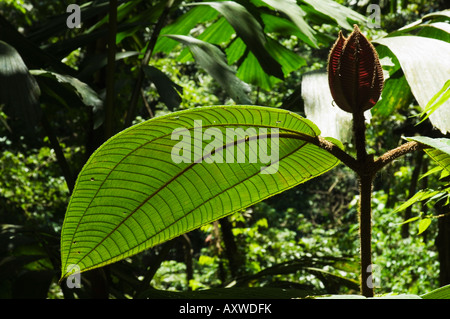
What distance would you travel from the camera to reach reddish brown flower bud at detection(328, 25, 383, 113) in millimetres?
305

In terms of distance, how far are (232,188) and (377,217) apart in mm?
3222

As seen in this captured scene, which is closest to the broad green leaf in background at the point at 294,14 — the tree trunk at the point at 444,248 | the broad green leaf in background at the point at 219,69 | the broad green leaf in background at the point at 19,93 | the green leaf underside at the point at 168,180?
the broad green leaf in background at the point at 219,69

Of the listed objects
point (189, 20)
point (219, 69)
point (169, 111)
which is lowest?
point (219, 69)

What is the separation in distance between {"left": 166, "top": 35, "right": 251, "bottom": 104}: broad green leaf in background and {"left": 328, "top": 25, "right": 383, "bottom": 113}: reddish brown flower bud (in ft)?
1.90

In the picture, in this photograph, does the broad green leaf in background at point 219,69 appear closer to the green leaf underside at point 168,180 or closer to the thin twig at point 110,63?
the thin twig at point 110,63

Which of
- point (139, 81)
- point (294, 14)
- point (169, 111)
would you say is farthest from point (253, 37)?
point (169, 111)

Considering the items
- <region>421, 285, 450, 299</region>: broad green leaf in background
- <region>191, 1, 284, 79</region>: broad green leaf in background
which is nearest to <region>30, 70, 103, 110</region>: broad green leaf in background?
<region>191, 1, 284, 79</region>: broad green leaf in background

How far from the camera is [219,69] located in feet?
3.24

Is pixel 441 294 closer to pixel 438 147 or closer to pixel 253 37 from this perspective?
pixel 438 147

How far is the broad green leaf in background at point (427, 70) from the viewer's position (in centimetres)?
38

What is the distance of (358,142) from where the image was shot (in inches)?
12.1

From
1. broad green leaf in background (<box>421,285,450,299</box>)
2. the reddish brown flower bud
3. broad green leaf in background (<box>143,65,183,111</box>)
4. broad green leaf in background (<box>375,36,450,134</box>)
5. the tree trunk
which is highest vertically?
broad green leaf in background (<box>143,65,183,111</box>)

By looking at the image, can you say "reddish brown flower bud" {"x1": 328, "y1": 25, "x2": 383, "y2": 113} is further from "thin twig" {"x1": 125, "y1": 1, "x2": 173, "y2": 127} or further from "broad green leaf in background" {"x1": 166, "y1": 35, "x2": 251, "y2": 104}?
"thin twig" {"x1": 125, "y1": 1, "x2": 173, "y2": 127}

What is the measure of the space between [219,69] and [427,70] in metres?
0.63
